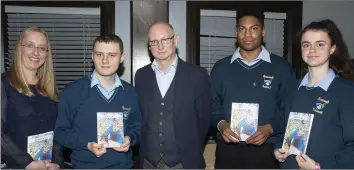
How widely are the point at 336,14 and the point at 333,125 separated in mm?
3416

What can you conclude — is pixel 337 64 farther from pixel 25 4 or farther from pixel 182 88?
pixel 25 4

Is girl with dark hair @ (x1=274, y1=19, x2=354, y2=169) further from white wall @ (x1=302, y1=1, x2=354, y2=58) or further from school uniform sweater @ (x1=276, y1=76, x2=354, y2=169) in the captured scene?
white wall @ (x1=302, y1=1, x2=354, y2=58)

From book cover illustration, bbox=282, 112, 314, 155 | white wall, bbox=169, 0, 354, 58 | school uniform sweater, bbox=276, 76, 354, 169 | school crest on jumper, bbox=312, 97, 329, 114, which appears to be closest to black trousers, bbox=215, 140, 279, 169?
book cover illustration, bbox=282, 112, 314, 155

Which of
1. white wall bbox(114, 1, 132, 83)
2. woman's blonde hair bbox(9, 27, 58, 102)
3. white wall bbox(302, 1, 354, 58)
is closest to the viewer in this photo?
woman's blonde hair bbox(9, 27, 58, 102)

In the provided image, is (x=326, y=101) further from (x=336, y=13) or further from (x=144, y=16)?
(x=336, y=13)

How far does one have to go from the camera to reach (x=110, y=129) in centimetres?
276

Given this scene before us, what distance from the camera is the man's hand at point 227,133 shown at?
3107 millimetres

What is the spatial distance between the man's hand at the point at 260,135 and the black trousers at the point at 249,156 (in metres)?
0.18

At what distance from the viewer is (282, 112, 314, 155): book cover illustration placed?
2.52m

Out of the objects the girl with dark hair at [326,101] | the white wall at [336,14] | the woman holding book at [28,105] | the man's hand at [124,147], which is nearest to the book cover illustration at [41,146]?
the woman holding book at [28,105]

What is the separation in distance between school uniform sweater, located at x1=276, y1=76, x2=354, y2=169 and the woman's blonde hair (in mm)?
2095

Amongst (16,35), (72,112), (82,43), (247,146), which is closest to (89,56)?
(82,43)

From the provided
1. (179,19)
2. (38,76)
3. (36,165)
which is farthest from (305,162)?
(179,19)

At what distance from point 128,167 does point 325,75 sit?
1.72m
